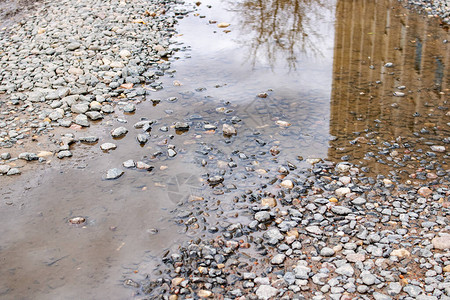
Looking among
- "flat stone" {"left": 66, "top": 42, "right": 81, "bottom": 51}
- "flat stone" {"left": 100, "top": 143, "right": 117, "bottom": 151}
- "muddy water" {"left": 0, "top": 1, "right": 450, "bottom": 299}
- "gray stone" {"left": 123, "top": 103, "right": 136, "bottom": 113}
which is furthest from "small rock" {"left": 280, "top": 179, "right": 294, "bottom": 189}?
"flat stone" {"left": 66, "top": 42, "right": 81, "bottom": 51}

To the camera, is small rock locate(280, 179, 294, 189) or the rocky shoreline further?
the rocky shoreline

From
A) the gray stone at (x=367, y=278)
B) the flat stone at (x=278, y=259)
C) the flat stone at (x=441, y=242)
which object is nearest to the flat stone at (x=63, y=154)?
the flat stone at (x=278, y=259)

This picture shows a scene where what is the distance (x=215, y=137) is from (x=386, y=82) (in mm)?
3534

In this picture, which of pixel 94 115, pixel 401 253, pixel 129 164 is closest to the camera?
pixel 401 253

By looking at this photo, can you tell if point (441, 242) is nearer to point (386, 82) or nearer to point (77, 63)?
point (386, 82)

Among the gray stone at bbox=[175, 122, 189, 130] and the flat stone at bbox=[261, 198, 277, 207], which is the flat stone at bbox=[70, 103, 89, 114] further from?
the flat stone at bbox=[261, 198, 277, 207]

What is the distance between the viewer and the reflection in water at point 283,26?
9.40m

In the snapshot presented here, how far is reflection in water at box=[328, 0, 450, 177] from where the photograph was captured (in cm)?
620

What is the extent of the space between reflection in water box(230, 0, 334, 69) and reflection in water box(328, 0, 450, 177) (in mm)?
643

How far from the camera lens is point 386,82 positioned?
767cm

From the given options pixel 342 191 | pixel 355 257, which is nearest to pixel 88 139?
pixel 342 191

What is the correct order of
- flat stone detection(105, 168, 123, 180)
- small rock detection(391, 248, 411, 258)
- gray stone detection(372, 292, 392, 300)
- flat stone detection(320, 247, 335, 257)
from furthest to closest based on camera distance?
flat stone detection(105, 168, 123, 180), flat stone detection(320, 247, 335, 257), small rock detection(391, 248, 411, 258), gray stone detection(372, 292, 392, 300)

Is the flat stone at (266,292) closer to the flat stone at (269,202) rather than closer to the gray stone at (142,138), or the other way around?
the flat stone at (269,202)

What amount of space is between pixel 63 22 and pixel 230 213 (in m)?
7.99
